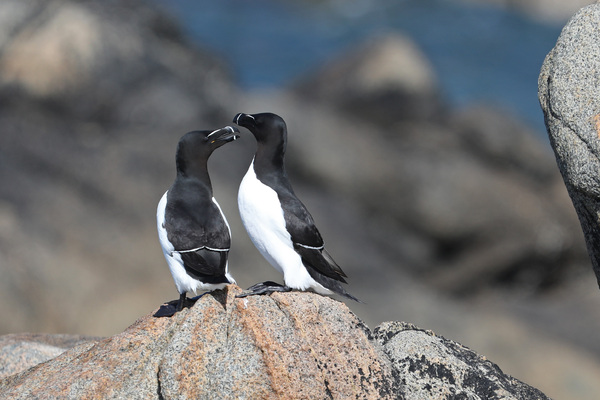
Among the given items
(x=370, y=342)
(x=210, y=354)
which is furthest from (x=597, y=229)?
(x=210, y=354)

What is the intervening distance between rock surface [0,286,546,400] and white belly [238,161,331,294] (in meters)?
0.19

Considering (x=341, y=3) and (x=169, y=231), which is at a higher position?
(x=341, y=3)

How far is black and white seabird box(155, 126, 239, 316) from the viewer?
18.4 feet

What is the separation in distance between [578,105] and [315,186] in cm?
1176

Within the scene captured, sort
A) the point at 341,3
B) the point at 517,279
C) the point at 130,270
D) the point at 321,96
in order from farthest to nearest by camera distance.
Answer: the point at 341,3, the point at 321,96, the point at 517,279, the point at 130,270

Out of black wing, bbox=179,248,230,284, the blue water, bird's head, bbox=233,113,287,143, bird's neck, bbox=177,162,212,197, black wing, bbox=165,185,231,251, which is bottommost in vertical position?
black wing, bbox=179,248,230,284

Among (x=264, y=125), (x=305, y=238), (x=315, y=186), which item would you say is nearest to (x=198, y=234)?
(x=305, y=238)

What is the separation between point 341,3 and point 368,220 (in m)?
27.1

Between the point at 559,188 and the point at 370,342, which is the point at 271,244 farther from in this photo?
the point at 559,188

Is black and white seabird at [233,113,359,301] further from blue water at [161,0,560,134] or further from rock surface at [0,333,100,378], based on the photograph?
blue water at [161,0,560,134]

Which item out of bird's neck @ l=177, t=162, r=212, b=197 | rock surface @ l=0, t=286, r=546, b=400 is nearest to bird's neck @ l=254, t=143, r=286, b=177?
bird's neck @ l=177, t=162, r=212, b=197

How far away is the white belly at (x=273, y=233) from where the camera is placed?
6125mm

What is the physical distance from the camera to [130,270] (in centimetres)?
1309

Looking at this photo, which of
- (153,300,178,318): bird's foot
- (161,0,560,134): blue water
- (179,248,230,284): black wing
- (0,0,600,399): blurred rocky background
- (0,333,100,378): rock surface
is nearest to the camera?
(179,248,230,284): black wing
